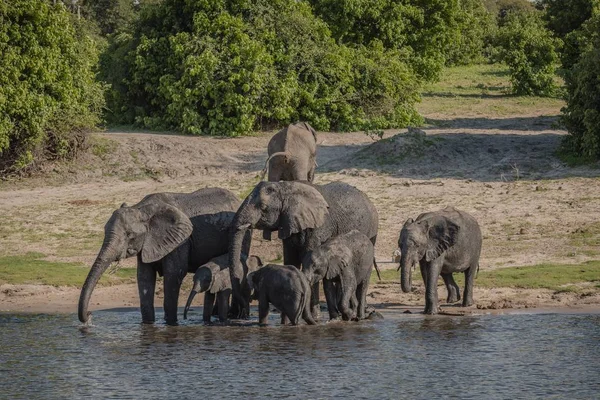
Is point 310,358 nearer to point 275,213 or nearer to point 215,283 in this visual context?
point 215,283

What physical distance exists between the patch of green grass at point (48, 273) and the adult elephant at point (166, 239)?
113 inches

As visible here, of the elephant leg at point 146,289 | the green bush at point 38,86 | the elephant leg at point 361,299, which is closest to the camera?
the elephant leg at point 146,289

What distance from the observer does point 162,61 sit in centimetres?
3212

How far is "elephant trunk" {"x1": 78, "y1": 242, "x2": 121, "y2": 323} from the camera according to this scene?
1453 centimetres

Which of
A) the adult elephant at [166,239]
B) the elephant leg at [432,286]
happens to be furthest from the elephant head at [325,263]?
the elephant leg at [432,286]

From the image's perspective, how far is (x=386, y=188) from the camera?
23.4 metres

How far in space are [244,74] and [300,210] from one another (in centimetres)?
1511

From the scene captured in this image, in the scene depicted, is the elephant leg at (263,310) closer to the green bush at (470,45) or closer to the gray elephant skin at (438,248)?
the gray elephant skin at (438,248)

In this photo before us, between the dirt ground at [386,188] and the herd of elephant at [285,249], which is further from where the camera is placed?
the dirt ground at [386,188]

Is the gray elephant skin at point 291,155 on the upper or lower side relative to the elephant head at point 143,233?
upper

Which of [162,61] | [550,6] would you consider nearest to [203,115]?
[162,61]

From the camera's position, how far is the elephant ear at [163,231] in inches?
596

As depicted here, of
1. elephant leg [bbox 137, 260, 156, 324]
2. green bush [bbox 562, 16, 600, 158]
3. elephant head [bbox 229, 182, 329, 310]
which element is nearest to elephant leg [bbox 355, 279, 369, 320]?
elephant head [bbox 229, 182, 329, 310]

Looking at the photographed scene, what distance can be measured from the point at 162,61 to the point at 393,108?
6.24 m
